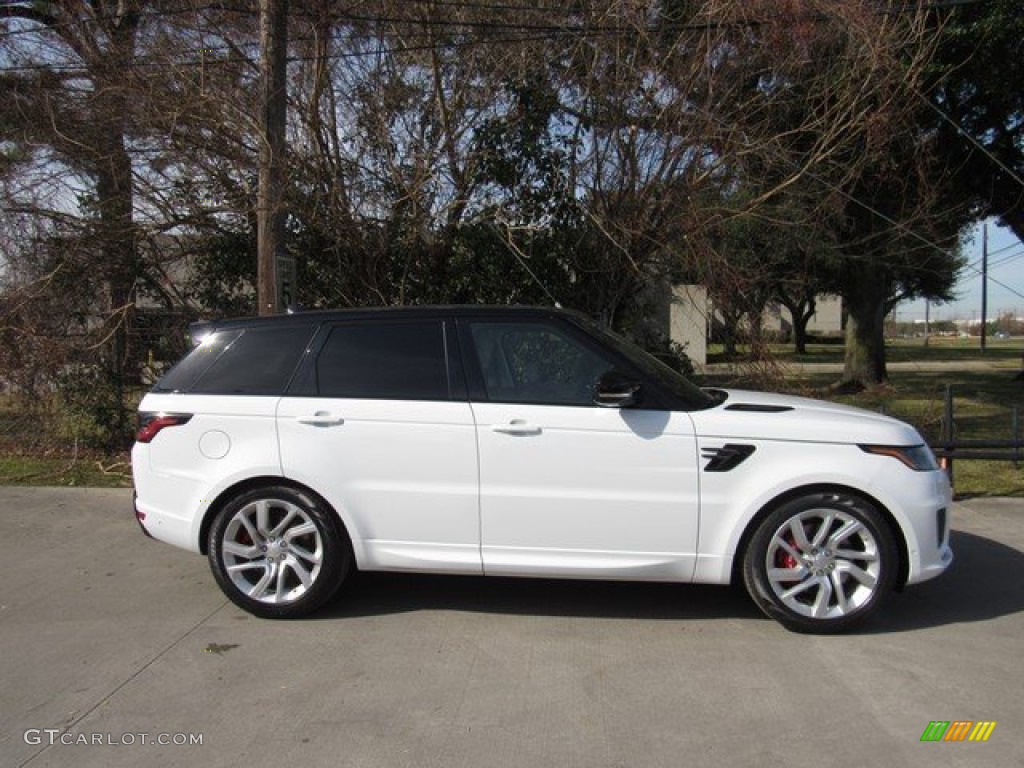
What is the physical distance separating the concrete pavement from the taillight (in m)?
1.07

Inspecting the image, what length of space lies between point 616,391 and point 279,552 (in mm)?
2146

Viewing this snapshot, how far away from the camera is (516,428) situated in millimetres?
4406

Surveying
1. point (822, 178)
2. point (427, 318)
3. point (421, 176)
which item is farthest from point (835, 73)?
point (427, 318)

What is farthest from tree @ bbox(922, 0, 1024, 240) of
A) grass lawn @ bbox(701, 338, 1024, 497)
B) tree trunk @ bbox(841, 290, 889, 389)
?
grass lawn @ bbox(701, 338, 1024, 497)

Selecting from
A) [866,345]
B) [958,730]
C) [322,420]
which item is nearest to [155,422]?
[322,420]

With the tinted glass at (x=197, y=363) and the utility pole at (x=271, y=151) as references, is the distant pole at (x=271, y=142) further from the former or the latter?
the tinted glass at (x=197, y=363)

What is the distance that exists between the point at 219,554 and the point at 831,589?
346cm

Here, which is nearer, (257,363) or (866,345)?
(257,363)

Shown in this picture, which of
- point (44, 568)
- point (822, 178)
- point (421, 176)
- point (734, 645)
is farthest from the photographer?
point (822, 178)

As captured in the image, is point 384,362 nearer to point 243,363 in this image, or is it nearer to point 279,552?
point 243,363

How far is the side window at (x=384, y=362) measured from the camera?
4.62m

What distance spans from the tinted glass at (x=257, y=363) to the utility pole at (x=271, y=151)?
338 cm

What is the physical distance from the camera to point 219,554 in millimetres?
4695

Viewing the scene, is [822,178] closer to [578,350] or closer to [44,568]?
[578,350]
